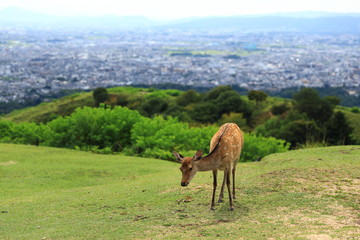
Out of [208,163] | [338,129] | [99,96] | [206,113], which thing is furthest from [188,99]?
[208,163]

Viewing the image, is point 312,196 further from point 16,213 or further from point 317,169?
point 16,213

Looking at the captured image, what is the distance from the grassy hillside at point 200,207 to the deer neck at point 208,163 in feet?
3.41

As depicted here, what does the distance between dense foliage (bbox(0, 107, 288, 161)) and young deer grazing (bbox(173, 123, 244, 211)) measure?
1528 centimetres

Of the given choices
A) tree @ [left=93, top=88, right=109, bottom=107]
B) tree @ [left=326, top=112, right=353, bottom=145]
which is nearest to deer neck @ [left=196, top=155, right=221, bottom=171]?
tree @ [left=326, top=112, right=353, bottom=145]

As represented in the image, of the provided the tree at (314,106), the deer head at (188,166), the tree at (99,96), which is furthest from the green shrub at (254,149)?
the tree at (99,96)

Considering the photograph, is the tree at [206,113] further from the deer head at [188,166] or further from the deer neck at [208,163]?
the deer head at [188,166]

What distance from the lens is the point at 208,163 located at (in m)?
10.1

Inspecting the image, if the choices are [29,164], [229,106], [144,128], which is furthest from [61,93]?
[29,164]

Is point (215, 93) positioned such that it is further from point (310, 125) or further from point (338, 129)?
point (338, 129)

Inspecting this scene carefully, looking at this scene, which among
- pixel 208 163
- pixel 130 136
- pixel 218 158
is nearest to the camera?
pixel 208 163

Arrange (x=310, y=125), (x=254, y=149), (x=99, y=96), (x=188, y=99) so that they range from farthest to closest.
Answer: (x=99, y=96) → (x=188, y=99) → (x=310, y=125) → (x=254, y=149)

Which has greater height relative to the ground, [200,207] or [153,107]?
[200,207]

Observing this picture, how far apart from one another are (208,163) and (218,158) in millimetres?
281

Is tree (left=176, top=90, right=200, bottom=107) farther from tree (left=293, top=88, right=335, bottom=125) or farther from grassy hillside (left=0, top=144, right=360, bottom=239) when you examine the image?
grassy hillside (left=0, top=144, right=360, bottom=239)
